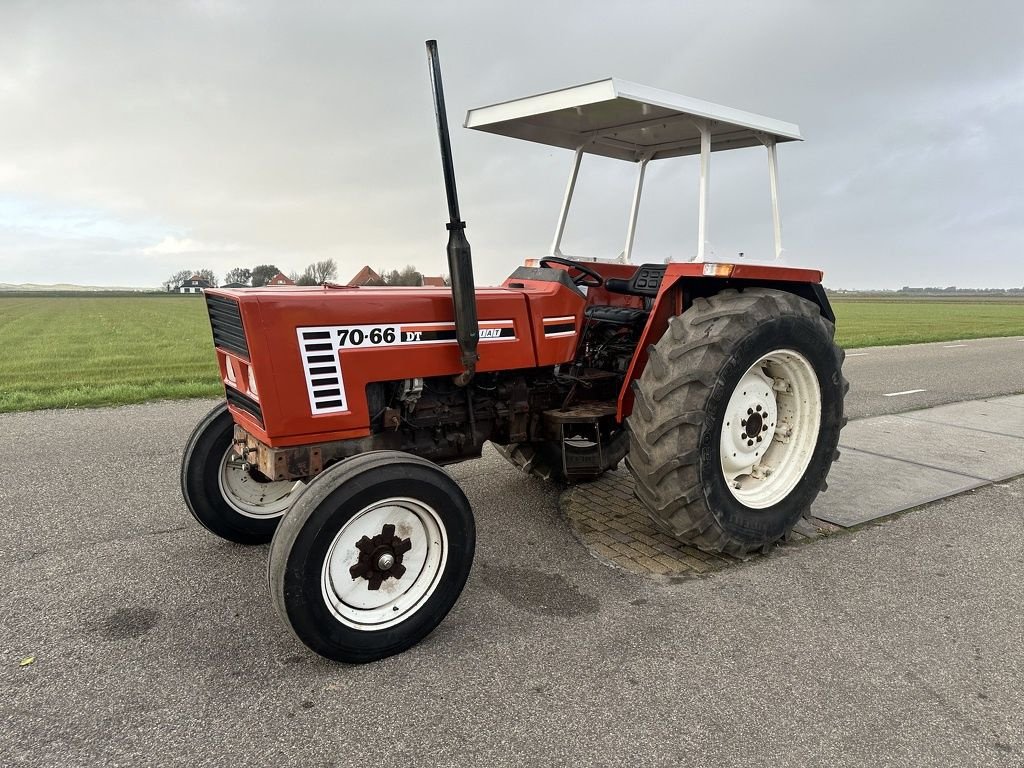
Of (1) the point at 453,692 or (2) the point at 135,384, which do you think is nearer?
(1) the point at 453,692

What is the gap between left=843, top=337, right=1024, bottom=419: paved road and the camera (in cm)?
839

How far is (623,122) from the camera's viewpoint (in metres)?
4.03

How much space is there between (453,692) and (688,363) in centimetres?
179

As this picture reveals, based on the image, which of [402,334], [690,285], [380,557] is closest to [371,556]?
[380,557]

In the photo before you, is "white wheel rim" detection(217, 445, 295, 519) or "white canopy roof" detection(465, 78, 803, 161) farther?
"white wheel rim" detection(217, 445, 295, 519)

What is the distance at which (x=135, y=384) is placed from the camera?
29.8 ft

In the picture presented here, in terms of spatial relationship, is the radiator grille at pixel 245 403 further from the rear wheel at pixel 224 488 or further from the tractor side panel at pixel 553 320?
the tractor side panel at pixel 553 320

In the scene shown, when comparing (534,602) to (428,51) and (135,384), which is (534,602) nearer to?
(428,51)

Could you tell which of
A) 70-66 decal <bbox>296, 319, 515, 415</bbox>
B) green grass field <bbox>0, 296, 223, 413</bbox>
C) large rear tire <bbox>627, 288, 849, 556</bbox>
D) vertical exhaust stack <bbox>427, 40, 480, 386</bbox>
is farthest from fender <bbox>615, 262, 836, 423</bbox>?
green grass field <bbox>0, 296, 223, 413</bbox>

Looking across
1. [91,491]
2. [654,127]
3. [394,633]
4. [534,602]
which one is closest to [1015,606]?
[534,602]

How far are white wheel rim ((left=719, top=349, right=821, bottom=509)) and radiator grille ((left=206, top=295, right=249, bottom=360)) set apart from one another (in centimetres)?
238

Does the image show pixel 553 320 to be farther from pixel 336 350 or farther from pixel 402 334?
pixel 336 350

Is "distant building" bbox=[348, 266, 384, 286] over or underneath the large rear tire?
over

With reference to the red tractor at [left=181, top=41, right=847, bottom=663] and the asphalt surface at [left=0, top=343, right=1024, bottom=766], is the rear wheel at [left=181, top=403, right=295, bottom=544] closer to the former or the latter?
the red tractor at [left=181, top=41, right=847, bottom=663]
